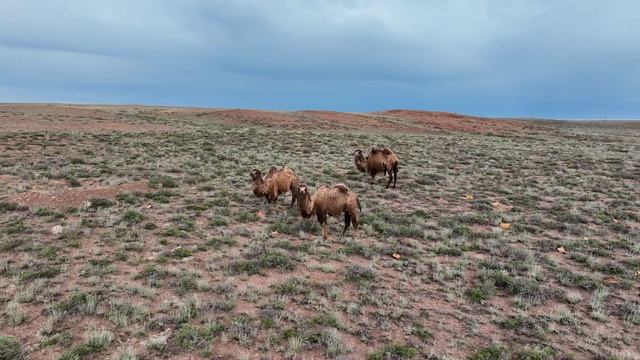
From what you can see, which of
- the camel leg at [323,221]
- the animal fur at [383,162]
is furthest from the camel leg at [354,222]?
the animal fur at [383,162]

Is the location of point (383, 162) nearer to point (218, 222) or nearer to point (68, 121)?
point (218, 222)

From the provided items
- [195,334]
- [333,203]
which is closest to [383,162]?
[333,203]

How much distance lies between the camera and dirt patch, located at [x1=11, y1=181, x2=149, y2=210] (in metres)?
14.2

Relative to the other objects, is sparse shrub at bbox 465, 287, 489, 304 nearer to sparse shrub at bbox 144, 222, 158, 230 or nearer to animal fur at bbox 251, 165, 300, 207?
animal fur at bbox 251, 165, 300, 207

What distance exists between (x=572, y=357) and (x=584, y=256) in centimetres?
553

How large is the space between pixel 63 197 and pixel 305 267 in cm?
907

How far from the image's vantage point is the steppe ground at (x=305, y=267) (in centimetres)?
744

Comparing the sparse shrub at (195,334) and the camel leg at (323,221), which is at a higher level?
the camel leg at (323,221)

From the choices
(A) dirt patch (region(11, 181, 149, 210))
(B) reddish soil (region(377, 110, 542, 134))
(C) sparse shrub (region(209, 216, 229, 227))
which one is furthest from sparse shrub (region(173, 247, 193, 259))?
(B) reddish soil (region(377, 110, 542, 134))

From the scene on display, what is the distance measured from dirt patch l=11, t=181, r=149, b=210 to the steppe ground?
0.30ft

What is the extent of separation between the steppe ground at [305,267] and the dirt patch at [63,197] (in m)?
0.09

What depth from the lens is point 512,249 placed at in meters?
12.3

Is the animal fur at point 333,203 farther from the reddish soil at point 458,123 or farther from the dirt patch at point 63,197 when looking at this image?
the reddish soil at point 458,123

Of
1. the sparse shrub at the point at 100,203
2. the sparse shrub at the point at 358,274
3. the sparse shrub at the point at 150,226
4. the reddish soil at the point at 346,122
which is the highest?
the reddish soil at the point at 346,122
